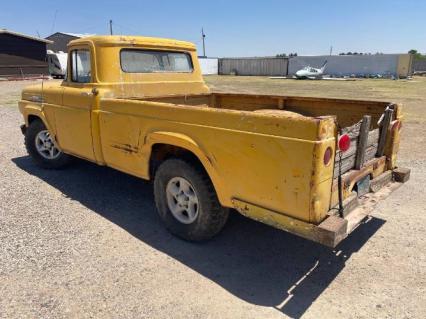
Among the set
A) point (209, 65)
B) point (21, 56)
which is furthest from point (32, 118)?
point (209, 65)

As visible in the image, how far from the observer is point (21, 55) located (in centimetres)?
3422

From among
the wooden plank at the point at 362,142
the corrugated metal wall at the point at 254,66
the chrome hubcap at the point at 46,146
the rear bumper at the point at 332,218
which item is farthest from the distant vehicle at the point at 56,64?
the wooden plank at the point at 362,142

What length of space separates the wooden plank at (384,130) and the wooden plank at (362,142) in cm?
52

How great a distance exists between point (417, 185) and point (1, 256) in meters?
5.47

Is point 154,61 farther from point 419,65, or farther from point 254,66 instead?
point 419,65

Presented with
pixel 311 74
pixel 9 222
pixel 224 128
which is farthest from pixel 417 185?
pixel 311 74

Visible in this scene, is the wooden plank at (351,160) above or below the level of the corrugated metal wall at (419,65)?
below

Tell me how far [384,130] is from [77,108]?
3.70 m

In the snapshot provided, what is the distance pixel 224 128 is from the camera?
3.26 m

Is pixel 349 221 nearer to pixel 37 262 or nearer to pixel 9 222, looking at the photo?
pixel 37 262

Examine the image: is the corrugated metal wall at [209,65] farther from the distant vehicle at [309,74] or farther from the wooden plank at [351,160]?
the wooden plank at [351,160]

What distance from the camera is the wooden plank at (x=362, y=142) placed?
336cm

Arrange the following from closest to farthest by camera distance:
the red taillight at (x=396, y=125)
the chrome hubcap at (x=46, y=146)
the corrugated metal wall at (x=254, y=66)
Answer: the red taillight at (x=396, y=125), the chrome hubcap at (x=46, y=146), the corrugated metal wall at (x=254, y=66)

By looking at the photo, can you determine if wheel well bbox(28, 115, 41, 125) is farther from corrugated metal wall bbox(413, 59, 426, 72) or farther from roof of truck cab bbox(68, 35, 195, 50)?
corrugated metal wall bbox(413, 59, 426, 72)
